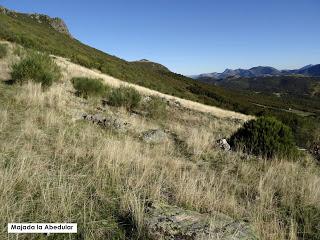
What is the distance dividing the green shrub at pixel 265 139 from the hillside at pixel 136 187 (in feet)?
1.49

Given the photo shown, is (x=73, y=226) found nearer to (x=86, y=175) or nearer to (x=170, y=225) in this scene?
(x=170, y=225)

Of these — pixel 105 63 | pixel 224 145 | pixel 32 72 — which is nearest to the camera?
pixel 224 145

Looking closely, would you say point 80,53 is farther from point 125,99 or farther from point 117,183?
point 117,183

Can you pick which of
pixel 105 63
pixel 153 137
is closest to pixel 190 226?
pixel 153 137

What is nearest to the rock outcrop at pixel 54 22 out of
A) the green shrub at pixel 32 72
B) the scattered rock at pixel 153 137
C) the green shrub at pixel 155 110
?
the green shrub at pixel 32 72

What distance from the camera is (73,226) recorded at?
12.4ft

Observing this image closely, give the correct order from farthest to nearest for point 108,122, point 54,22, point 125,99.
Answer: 1. point 54,22
2. point 125,99
3. point 108,122

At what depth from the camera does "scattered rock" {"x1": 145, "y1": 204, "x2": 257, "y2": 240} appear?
3.70 m

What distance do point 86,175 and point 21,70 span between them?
9.49 m

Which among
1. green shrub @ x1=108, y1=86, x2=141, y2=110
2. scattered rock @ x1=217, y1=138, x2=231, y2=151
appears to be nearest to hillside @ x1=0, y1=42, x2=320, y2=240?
scattered rock @ x1=217, y1=138, x2=231, y2=151

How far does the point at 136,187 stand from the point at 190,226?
54.9 inches

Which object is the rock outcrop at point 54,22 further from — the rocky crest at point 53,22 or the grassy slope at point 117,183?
the grassy slope at point 117,183

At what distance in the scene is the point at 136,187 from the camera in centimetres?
511

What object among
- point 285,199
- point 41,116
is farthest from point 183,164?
point 41,116
